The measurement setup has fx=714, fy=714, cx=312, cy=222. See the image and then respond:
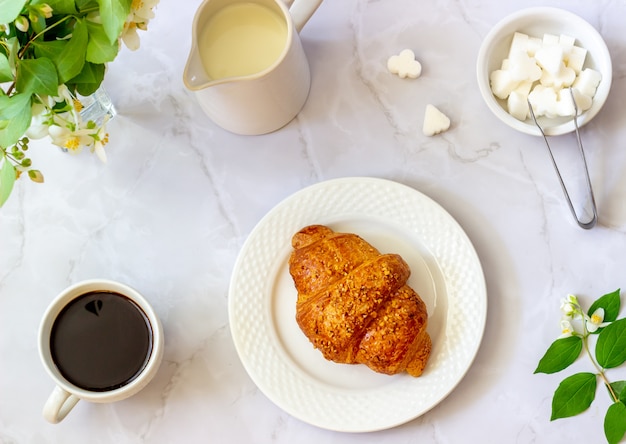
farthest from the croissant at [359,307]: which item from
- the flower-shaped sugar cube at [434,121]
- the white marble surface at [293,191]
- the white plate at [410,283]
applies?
the flower-shaped sugar cube at [434,121]

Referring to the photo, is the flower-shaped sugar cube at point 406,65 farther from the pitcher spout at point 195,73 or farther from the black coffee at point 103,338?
the black coffee at point 103,338

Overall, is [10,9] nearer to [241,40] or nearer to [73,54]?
[73,54]

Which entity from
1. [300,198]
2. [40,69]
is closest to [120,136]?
[300,198]

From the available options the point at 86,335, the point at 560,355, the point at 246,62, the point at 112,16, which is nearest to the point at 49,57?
the point at 112,16

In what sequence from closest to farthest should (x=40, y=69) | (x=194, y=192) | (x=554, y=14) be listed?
(x=40, y=69), (x=554, y=14), (x=194, y=192)

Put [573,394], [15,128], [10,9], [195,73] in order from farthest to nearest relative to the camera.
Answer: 1. [573,394]
2. [195,73]
3. [15,128]
4. [10,9]

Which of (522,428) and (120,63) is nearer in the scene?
(522,428)

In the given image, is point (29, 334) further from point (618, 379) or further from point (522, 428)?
point (618, 379)
